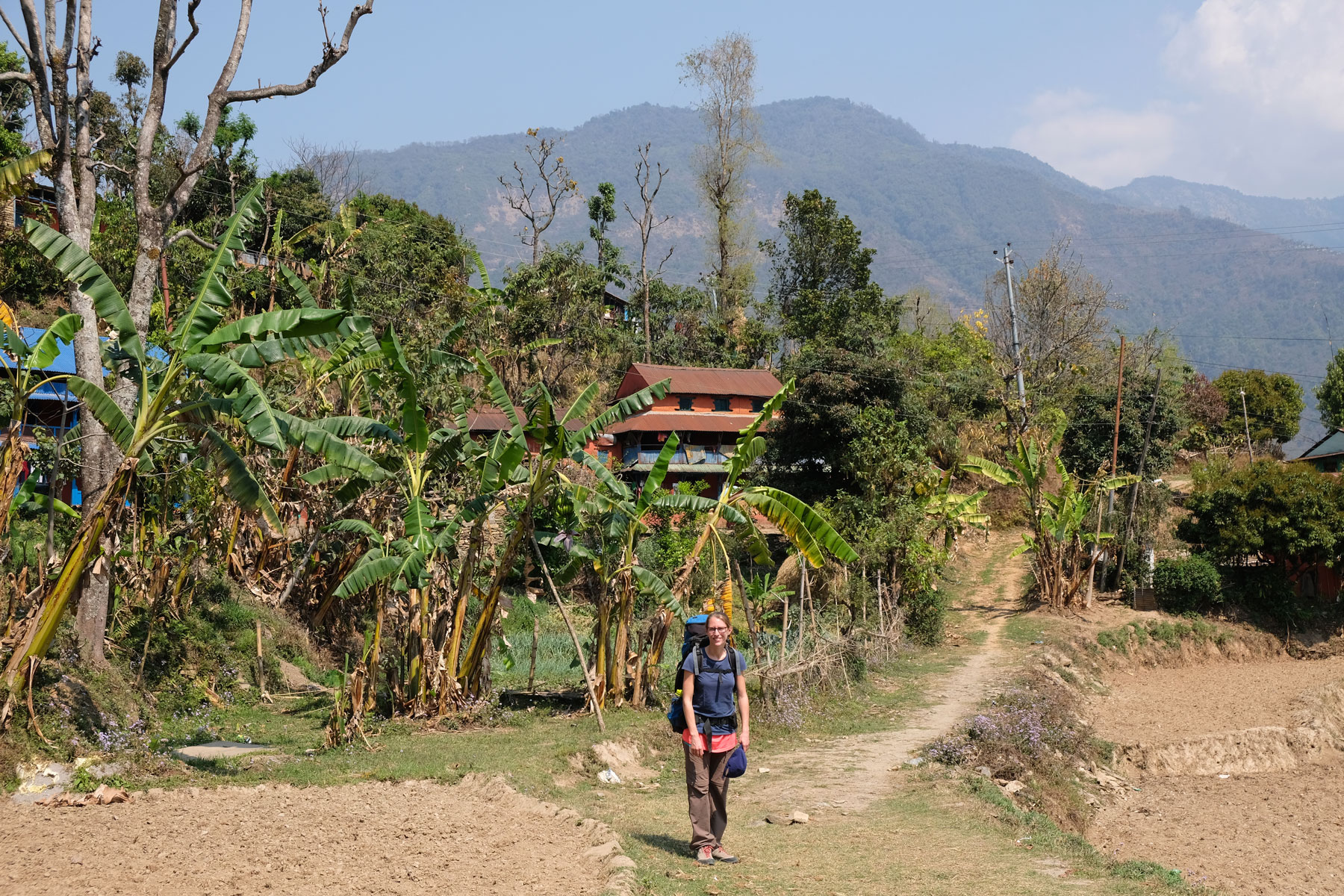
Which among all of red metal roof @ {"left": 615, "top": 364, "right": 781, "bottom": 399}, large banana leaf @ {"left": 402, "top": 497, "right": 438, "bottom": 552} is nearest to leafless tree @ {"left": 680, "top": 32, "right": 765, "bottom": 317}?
red metal roof @ {"left": 615, "top": 364, "right": 781, "bottom": 399}

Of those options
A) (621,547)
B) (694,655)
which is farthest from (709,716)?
(621,547)

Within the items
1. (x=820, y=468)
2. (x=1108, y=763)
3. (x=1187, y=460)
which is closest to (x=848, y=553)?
(x=1108, y=763)

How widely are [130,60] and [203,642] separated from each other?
36529 millimetres

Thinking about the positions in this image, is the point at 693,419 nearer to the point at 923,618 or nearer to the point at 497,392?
the point at 923,618

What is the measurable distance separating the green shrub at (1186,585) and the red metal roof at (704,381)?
16.3m

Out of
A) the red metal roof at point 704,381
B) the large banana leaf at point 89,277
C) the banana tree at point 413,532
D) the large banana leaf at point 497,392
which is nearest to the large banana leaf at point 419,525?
the banana tree at point 413,532

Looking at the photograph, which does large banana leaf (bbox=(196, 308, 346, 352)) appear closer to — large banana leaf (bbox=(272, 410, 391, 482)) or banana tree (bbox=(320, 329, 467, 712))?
large banana leaf (bbox=(272, 410, 391, 482))

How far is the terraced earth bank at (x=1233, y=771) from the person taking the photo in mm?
10820

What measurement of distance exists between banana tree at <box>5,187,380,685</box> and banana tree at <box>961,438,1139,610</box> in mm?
19246

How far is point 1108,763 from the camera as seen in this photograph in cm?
→ 1495

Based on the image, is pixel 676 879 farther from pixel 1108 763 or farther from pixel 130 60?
pixel 130 60

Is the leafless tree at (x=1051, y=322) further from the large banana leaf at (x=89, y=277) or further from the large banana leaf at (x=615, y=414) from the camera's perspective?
the large banana leaf at (x=89, y=277)

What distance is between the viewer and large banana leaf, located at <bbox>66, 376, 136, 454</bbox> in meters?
8.27

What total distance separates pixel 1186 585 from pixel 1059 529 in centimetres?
322
